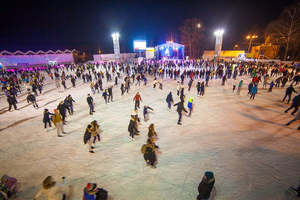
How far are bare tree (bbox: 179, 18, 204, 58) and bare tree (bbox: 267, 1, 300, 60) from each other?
20.3m

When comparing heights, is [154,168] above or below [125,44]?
below

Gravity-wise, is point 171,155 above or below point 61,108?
below

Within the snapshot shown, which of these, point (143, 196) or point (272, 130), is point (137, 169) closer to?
point (143, 196)

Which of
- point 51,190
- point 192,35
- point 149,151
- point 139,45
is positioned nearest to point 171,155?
point 149,151

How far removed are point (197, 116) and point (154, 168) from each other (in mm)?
4662

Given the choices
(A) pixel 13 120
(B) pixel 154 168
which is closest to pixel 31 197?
(B) pixel 154 168

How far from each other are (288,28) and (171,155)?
141ft

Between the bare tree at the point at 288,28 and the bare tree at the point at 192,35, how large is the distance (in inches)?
799

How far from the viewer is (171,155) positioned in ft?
17.7

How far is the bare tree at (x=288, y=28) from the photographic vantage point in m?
30.2

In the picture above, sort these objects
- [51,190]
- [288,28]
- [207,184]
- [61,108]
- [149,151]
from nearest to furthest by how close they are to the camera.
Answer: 1. [51,190]
2. [207,184]
3. [149,151]
4. [61,108]
5. [288,28]

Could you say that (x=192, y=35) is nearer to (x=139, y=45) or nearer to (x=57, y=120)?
(x=139, y=45)

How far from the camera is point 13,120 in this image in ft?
29.8

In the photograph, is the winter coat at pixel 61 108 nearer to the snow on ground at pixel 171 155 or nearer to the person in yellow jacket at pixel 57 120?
the snow on ground at pixel 171 155
